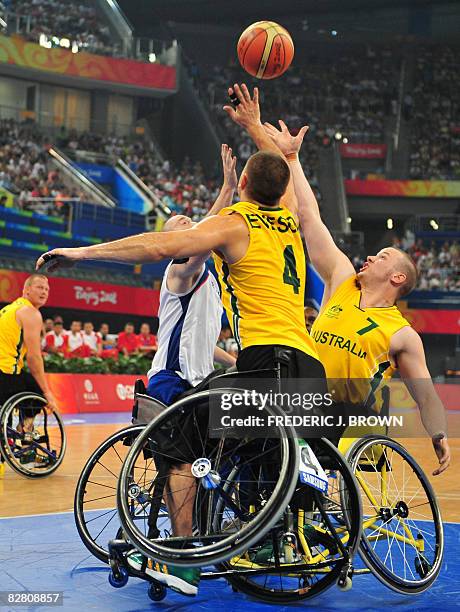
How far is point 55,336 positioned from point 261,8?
112ft

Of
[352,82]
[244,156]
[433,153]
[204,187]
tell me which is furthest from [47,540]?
[352,82]

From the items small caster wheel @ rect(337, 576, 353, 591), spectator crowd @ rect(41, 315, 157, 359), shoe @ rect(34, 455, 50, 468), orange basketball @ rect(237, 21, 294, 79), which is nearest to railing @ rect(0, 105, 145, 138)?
spectator crowd @ rect(41, 315, 157, 359)

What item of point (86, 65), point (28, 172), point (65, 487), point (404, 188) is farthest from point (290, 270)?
point (404, 188)

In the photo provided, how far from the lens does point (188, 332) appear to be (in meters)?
5.20

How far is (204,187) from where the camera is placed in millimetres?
36969

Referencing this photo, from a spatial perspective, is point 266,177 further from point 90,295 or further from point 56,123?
point 56,123

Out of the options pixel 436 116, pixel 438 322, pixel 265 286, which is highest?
pixel 436 116

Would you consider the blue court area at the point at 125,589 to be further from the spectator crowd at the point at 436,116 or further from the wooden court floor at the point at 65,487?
the spectator crowd at the point at 436,116

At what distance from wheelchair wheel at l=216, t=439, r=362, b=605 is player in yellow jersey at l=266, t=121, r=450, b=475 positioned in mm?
858

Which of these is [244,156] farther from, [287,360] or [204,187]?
[287,360]

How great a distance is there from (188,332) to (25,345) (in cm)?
494

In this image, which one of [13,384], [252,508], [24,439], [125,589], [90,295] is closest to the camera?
[252,508]

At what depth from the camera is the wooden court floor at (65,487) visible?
7.49m

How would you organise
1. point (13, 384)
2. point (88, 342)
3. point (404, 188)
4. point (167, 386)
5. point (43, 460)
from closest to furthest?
point (167, 386), point (43, 460), point (13, 384), point (88, 342), point (404, 188)
